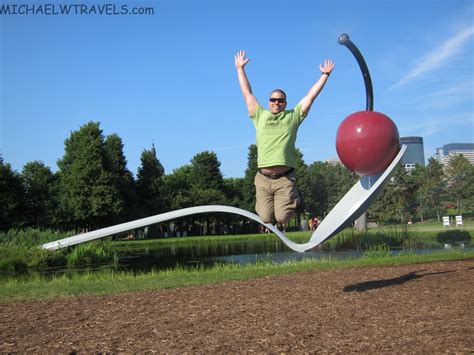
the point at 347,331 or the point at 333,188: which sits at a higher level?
the point at 333,188

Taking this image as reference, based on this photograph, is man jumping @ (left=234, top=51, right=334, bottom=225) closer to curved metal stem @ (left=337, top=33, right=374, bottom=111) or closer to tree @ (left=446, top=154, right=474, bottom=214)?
curved metal stem @ (left=337, top=33, right=374, bottom=111)

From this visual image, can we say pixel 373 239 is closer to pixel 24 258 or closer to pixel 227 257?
pixel 227 257

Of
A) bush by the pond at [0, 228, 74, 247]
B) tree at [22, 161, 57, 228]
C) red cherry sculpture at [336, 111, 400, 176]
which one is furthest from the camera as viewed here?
tree at [22, 161, 57, 228]

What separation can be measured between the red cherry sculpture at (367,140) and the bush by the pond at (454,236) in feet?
53.9

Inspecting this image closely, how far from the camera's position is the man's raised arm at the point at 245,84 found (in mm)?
6031

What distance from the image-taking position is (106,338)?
5137 millimetres

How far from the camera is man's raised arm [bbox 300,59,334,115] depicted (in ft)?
19.7

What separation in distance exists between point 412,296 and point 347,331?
258cm

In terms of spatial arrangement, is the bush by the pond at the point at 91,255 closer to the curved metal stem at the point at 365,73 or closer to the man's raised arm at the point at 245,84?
the curved metal stem at the point at 365,73

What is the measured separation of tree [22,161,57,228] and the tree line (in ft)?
0.26

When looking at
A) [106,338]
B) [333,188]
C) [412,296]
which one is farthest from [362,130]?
[333,188]

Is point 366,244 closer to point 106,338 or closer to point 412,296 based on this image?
point 412,296

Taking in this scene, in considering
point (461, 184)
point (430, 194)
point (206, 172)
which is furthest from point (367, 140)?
point (430, 194)

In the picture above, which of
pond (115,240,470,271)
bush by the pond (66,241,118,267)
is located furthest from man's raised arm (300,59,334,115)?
bush by the pond (66,241,118,267)
